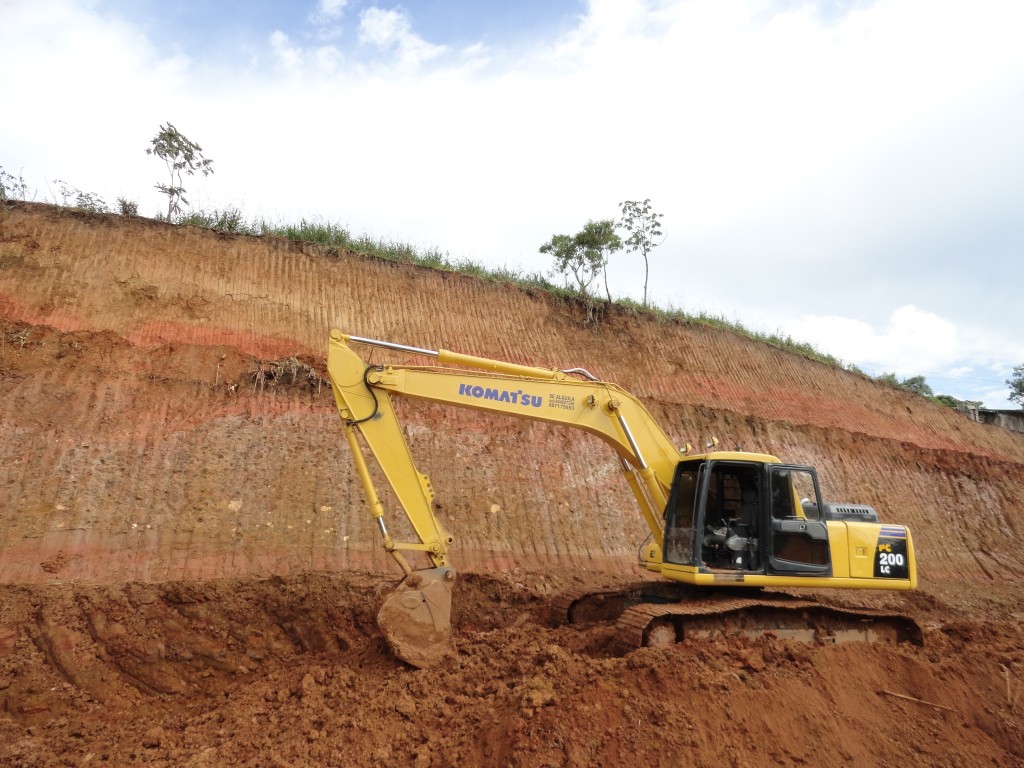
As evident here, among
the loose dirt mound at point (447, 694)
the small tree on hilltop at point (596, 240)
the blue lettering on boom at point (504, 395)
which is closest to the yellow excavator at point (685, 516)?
the blue lettering on boom at point (504, 395)

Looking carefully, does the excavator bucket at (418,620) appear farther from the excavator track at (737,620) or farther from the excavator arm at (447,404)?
the excavator track at (737,620)

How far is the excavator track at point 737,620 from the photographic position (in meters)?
6.30

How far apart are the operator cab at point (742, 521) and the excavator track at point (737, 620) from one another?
37 cm

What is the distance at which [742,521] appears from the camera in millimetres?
7238

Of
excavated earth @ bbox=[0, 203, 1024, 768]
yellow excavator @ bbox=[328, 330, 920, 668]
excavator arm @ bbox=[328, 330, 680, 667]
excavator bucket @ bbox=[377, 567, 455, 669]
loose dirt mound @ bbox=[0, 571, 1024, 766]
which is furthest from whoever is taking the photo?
yellow excavator @ bbox=[328, 330, 920, 668]

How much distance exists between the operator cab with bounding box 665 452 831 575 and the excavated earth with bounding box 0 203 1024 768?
907 mm

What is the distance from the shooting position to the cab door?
7.01 metres

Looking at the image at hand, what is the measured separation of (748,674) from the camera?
19.0 ft

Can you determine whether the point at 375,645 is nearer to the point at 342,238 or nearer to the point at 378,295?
the point at 378,295

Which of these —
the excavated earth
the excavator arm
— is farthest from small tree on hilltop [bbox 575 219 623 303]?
the excavator arm

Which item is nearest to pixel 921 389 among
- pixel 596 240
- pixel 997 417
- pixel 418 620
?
pixel 997 417

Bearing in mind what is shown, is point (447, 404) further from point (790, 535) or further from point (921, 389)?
point (921, 389)

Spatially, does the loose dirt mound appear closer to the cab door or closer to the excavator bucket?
the excavator bucket

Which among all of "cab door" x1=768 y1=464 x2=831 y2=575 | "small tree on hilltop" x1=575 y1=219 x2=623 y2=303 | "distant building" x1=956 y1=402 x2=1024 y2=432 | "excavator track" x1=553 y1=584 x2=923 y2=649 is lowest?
"excavator track" x1=553 y1=584 x2=923 y2=649
